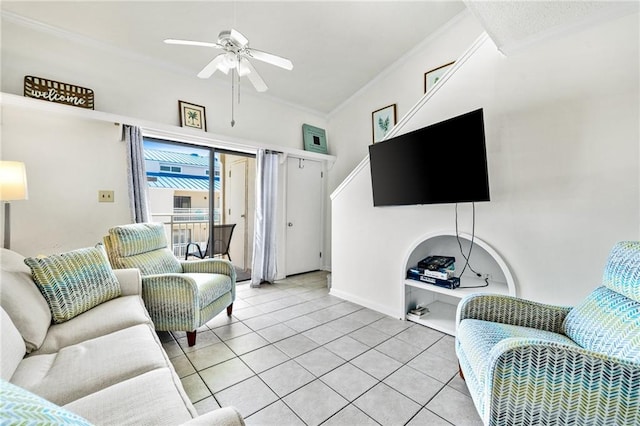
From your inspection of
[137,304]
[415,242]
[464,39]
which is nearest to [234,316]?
[137,304]

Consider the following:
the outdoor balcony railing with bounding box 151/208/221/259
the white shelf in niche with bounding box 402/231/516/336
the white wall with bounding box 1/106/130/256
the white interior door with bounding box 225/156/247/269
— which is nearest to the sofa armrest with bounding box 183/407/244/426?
the white shelf in niche with bounding box 402/231/516/336

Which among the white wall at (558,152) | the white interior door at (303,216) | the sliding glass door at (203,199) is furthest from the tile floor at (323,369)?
the white interior door at (303,216)

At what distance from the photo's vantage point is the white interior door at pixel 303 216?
4.44 metres

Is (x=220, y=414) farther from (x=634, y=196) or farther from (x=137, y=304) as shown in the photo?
(x=634, y=196)

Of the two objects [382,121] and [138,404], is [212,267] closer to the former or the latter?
[138,404]

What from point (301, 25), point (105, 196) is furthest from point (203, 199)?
point (301, 25)

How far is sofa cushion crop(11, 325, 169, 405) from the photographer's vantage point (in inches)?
40.0

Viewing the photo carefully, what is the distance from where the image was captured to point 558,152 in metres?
1.87

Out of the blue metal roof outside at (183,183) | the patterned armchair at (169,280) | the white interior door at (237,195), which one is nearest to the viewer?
the patterned armchair at (169,280)

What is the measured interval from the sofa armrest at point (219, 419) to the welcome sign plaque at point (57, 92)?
3.22 meters

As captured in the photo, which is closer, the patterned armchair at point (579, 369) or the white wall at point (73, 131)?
the patterned armchair at point (579, 369)

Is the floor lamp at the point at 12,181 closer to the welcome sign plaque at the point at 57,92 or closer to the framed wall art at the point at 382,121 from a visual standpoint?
the welcome sign plaque at the point at 57,92

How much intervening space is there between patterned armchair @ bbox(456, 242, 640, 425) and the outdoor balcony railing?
3819mm

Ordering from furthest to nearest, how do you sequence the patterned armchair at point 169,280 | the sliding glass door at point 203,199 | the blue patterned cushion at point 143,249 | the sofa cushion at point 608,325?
the sliding glass door at point 203,199
the blue patterned cushion at point 143,249
the patterned armchair at point 169,280
the sofa cushion at point 608,325
